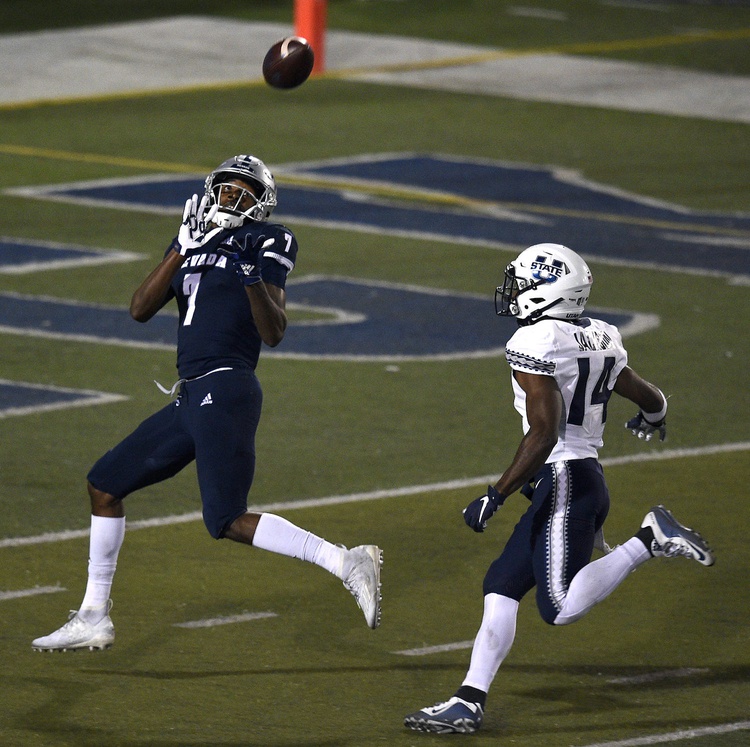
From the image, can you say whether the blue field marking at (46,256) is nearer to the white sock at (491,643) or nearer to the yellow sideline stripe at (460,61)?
the yellow sideline stripe at (460,61)

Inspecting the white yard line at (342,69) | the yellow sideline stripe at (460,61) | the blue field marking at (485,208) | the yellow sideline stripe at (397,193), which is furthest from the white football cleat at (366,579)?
the white yard line at (342,69)

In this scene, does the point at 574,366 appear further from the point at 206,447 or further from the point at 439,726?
the point at 206,447

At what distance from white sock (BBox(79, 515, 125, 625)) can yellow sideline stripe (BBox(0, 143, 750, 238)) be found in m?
10.9

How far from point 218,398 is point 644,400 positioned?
1636mm

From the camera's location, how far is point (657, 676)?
7.49 metres

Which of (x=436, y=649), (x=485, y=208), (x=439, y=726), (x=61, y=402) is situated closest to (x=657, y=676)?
(x=436, y=649)

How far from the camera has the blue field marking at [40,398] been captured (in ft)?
37.8

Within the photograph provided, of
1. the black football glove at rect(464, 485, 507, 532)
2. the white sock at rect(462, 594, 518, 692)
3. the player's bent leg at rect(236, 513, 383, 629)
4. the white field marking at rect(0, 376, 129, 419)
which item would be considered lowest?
the white field marking at rect(0, 376, 129, 419)

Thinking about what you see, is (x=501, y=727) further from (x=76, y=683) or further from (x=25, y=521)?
(x=25, y=521)

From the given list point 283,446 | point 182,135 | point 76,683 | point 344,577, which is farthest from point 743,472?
point 182,135

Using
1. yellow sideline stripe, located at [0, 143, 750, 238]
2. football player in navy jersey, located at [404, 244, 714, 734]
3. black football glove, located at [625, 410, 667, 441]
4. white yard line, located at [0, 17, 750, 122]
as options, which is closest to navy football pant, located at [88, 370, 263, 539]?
football player in navy jersey, located at [404, 244, 714, 734]

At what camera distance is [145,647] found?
7.74m

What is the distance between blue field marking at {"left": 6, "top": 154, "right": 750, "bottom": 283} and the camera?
55.6ft

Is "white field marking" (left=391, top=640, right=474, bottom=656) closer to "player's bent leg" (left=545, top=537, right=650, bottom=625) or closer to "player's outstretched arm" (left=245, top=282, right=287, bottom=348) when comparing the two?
"player's bent leg" (left=545, top=537, right=650, bottom=625)
